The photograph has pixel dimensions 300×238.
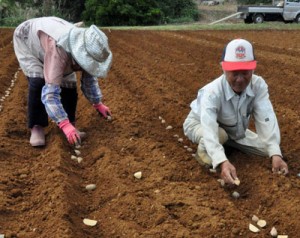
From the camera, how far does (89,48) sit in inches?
154

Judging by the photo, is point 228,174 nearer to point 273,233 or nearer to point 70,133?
point 273,233

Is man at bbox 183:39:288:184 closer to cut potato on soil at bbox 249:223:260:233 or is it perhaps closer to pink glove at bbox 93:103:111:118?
cut potato on soil at bbox 249:223:260:233

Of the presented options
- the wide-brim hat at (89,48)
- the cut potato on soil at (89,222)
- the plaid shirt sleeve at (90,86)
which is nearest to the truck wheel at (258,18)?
the plaid shirt sleeve at (90,86)

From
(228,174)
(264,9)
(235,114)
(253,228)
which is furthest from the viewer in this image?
(264,9)

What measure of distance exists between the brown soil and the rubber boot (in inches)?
3.2

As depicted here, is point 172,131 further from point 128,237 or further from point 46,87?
point 128,237

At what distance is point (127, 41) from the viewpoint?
42.7 feet

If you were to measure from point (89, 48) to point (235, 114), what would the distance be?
1.31 meters

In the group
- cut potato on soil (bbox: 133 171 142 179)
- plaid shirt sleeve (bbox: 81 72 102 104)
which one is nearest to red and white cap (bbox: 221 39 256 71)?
cut potato on soil (bbox: 133 171 142 179)

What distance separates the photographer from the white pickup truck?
2544 centimetres

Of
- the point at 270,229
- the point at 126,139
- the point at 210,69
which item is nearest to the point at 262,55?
the point at 210,69

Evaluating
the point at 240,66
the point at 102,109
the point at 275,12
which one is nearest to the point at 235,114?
the point at 240,66

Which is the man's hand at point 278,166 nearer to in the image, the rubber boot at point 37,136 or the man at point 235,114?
the man at point 235,114

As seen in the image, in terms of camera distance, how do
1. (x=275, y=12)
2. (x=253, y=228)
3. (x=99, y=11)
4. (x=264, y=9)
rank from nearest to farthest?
(x=253, y=228), (x=264, y=9), (x=275, y=12), (x=99, y=11)
